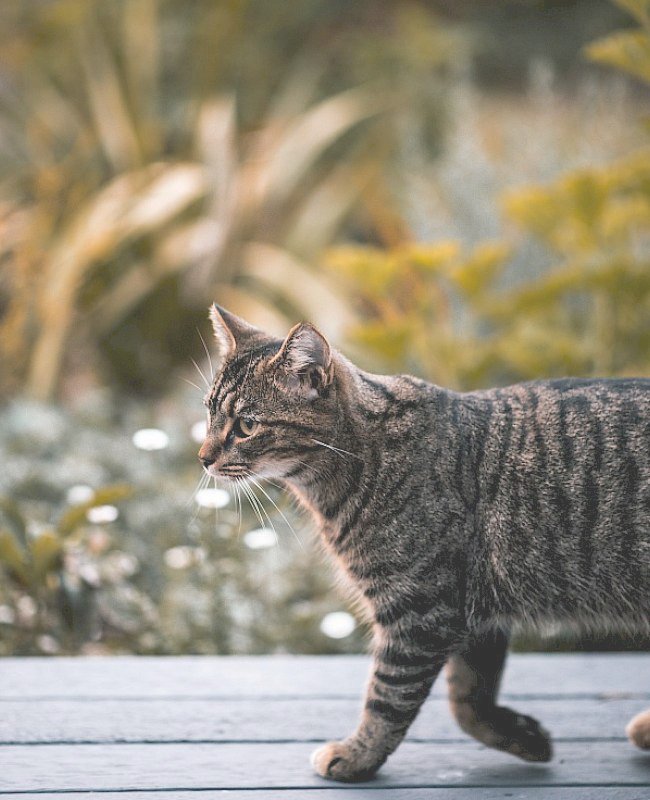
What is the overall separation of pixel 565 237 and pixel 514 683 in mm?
1731

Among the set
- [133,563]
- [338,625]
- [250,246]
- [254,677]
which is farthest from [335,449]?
[250,246]

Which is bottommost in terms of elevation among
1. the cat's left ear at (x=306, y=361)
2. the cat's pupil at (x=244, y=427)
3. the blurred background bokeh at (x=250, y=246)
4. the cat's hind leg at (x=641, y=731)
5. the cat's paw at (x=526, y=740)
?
the blurred background bokeh at (x=250, y=246)

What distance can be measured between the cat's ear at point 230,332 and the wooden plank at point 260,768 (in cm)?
70

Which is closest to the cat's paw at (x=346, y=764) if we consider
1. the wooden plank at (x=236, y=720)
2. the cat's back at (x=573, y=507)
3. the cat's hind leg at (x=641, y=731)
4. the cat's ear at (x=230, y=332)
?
the wooden plank at (x=236, y=720)

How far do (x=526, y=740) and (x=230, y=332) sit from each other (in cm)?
88

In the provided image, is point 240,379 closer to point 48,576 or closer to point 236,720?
point 236,720

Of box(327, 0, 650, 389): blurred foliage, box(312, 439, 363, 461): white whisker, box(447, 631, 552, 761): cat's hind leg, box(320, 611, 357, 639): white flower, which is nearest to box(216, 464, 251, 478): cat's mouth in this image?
box(312, 439, 363, 461): white whisker

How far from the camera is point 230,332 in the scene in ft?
6.03

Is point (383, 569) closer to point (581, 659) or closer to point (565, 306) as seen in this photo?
point (581, 659)

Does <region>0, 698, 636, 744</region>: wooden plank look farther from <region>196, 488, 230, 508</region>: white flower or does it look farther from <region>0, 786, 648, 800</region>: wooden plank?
<region>196, 488, 230, 508</region>: white flower

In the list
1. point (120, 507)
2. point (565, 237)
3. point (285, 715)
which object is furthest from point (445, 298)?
point (285, 715)

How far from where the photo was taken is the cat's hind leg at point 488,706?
1.73 metres

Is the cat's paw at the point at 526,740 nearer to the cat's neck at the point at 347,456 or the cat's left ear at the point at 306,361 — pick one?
the cat's neck at the point at 347,456

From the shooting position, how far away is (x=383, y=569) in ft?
5.47
